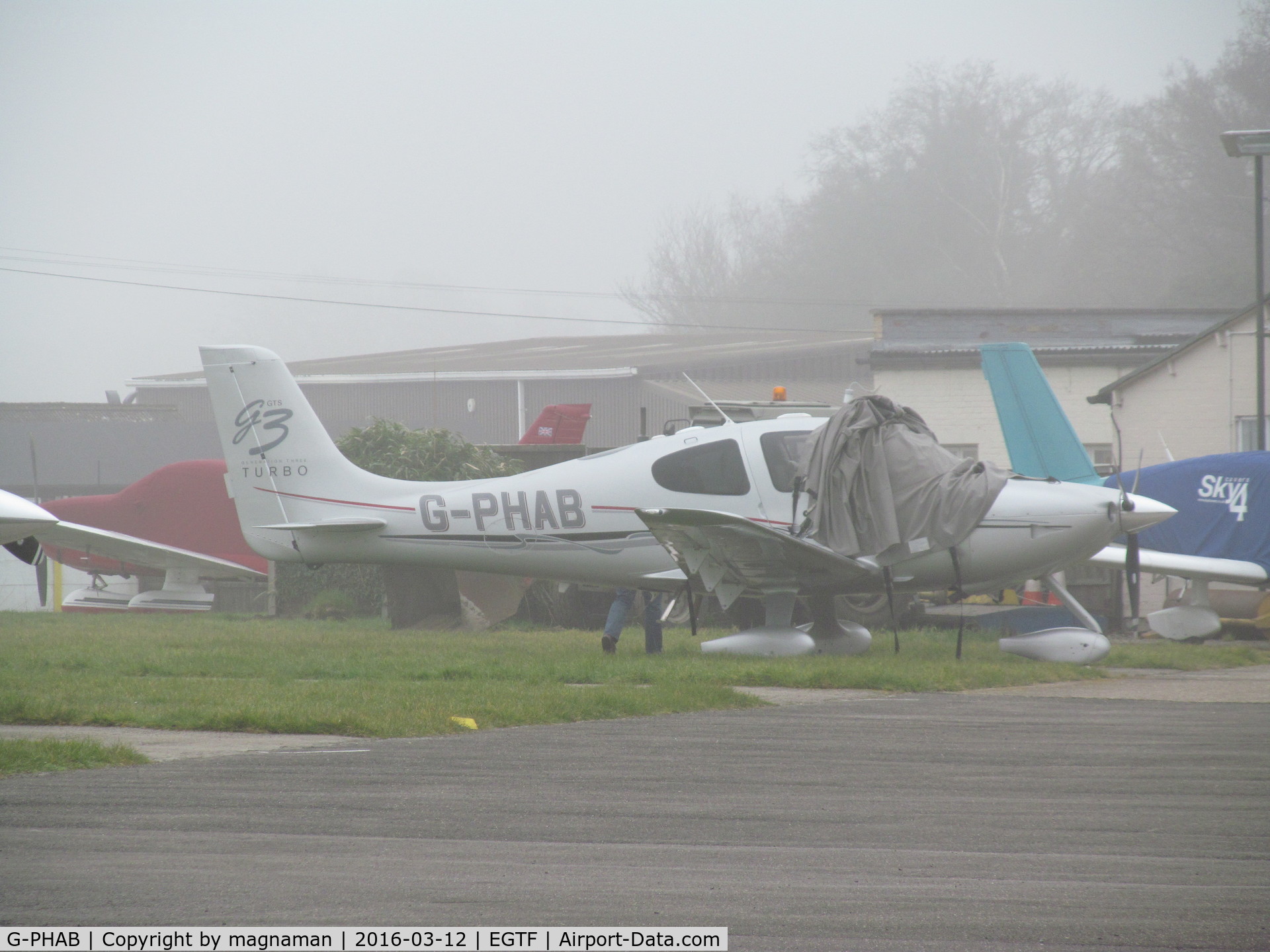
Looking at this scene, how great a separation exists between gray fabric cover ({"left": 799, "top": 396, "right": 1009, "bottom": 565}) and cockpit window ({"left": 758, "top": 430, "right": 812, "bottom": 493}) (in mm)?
315

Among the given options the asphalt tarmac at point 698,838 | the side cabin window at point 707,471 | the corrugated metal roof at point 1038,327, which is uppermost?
the corrugated metal roof at point 1038,327

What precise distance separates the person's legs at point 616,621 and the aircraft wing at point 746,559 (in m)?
0.81

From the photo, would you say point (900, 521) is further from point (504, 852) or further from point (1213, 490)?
point (504, 852)

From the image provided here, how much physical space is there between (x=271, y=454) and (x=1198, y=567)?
9.55 metres

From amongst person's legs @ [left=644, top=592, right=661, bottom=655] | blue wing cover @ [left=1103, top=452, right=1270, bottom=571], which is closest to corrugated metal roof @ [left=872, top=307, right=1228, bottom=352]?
blue wing cover @ [left=1103, top=452, right=1270, bottom=571]

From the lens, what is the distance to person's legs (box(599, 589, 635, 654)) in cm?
1090

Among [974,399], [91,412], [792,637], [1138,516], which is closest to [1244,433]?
[974,399]

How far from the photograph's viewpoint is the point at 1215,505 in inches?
553

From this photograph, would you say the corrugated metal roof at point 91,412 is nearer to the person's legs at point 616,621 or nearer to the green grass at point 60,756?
the person's legs at point 616,621

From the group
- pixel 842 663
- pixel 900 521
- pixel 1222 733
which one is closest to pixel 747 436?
pixel 900 521

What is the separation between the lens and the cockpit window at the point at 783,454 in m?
10.8

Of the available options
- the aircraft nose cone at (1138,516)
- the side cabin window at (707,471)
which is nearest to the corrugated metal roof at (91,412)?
the side cabin window at (707,471)

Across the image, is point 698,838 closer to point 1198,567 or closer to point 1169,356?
point 1198,567

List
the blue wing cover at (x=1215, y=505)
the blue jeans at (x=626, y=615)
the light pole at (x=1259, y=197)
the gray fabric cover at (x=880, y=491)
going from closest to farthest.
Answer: the gray fabric cover at (x=880, y=491) → the blue jeans at (x=626, y=615) → the blue wing cover at (x=1215, y=505) → the light pole at (x=1259, y=197)
